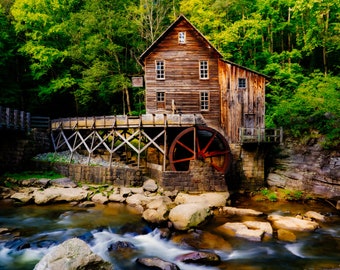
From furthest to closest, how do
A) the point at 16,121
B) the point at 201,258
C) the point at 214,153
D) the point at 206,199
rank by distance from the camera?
the point at 16,121, the point at 214,153, the point at 206,199, the point at 201,258

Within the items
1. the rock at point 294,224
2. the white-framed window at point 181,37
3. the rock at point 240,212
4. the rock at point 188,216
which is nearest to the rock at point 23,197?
the rock at point 188,216

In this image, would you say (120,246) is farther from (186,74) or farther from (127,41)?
(127,41)

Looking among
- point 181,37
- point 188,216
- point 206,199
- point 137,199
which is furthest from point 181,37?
point 188,216

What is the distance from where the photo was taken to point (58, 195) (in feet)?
44.9

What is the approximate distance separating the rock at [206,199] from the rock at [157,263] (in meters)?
5.20

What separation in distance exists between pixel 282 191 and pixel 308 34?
12461 millimetres

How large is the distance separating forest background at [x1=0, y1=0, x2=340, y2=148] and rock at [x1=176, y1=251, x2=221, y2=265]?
12831 millimetres

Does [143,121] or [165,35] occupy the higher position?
[165,35]

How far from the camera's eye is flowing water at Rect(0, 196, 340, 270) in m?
8.07

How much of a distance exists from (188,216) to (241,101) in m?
10.1

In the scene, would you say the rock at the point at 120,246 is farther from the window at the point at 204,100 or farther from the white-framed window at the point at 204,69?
the white-framed window at the point at 204,69

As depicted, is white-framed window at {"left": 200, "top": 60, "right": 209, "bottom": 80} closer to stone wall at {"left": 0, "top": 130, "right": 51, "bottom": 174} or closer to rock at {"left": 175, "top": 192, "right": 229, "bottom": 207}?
rock at {"left": 175, "top": 192, "right": 229, "bottom": 207}

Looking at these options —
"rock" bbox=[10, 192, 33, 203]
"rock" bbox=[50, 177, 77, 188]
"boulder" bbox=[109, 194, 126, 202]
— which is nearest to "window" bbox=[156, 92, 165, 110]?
"boulder" bbox=[109, 194, 126, 202]

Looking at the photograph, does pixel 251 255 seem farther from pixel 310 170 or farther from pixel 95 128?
pixel 95 128
